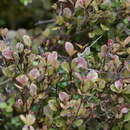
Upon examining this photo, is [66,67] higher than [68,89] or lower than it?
higher

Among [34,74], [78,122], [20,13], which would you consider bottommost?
[20,13]

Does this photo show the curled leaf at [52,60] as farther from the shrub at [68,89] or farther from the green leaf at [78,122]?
the green leaf at [78,122]

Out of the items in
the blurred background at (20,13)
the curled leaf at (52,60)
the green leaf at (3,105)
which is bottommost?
the blurred background at (20,13)

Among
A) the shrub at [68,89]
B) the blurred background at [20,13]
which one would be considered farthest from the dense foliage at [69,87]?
the blurred background at [20,13]

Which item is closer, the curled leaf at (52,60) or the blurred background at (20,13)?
the curled leaf at (52,60)

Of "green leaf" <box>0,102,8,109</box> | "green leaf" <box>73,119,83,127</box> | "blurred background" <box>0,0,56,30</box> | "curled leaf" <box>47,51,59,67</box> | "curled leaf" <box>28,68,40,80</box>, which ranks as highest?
"curled leaf" <box>47,51,59,67</box>

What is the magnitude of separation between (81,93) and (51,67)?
139 millimetres

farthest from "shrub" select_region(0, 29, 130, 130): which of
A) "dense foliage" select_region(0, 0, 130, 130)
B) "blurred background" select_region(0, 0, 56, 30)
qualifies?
"blurred background" select_region(0, 0, 56, 30)

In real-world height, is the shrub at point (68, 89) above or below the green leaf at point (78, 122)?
above

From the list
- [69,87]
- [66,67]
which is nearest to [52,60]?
[66,67]

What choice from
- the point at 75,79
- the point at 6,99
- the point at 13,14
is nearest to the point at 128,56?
the point at 75,79

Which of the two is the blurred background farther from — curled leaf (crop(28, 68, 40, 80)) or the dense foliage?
curled leaf (crop(28, 68, 40, 80))

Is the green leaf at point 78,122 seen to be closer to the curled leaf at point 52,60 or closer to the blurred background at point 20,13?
the curled leaf at point 52,60

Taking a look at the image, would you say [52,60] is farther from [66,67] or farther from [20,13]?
[20,13]
